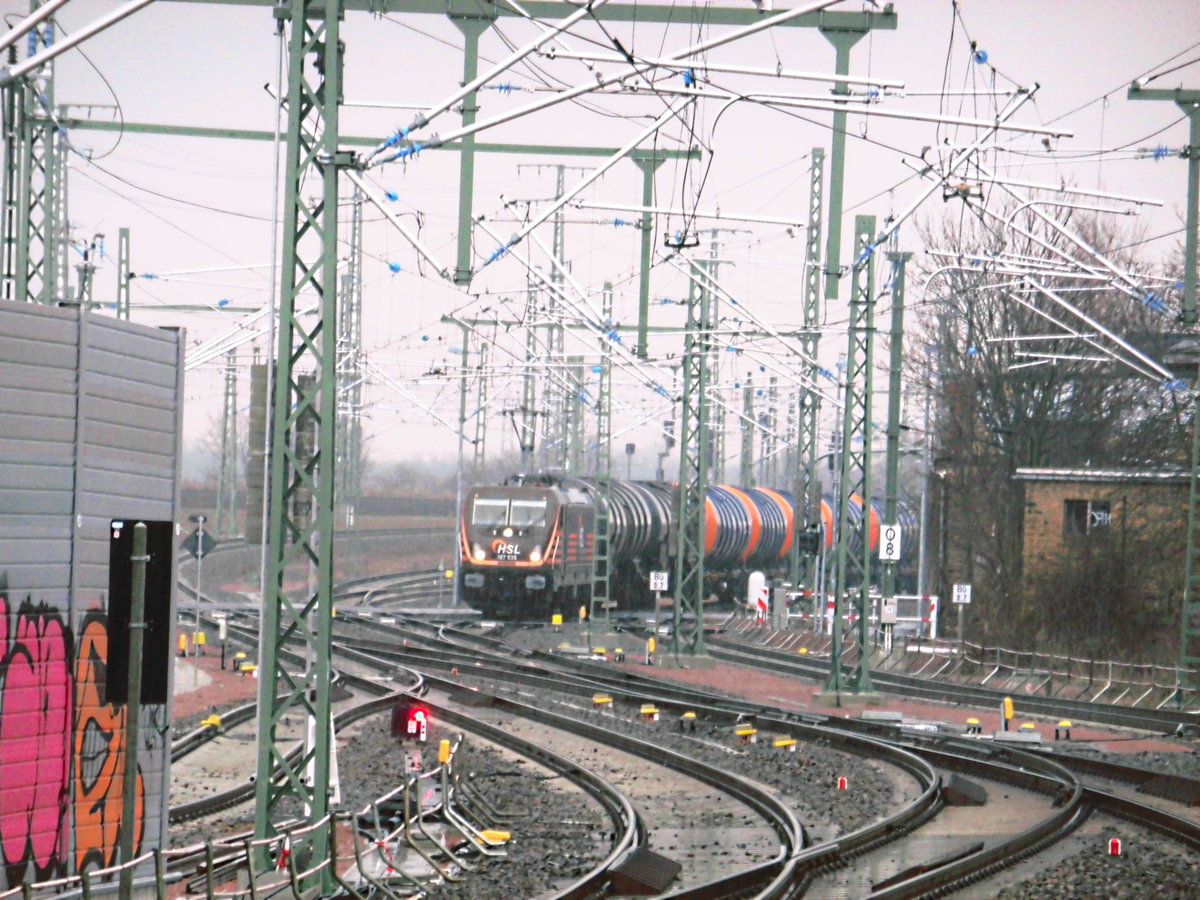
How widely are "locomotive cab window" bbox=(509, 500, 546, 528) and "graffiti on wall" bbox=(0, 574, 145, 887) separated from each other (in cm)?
2888

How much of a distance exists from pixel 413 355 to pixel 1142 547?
96.0 ft

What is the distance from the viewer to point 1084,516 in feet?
118

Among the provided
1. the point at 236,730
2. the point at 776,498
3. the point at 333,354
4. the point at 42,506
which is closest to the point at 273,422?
the point at 333,354

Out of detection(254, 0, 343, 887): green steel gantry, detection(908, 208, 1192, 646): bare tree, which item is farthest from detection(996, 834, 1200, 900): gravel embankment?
detection(908, 208, 1192, 646): bare tree

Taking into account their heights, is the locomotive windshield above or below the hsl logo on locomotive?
above

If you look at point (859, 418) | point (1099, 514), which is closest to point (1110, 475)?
point (1099, 514)

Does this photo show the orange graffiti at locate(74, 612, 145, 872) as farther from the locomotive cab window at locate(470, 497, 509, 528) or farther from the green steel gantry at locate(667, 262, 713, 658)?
the locomotive cab window at locate(470, 497, 509, 528)

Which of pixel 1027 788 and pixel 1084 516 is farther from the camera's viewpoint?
pixel 1084 516

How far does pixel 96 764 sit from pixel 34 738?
0.68 metres

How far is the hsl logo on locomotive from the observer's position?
40.8 metres

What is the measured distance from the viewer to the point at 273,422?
12078 millimetres

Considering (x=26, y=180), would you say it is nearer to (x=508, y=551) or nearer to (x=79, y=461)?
(x=79, y=461)

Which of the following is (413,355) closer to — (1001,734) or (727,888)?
(1001,734)

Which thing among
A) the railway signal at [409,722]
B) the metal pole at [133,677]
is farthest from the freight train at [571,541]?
the metal pole at [133,677]
